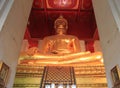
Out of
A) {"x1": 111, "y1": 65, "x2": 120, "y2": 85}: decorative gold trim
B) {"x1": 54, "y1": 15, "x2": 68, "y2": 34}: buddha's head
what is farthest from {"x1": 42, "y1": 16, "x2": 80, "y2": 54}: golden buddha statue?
{"x1": 111, "y1": 65, "x2": 120, "y2": 85}: decorative gold trim

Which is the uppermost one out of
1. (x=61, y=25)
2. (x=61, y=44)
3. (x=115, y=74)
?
(x=61, y=25)

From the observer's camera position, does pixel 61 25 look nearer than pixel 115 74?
No

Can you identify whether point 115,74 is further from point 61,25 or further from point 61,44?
point 61,25

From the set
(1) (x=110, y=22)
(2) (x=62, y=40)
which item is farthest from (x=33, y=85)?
(2) (x=62, y=40)

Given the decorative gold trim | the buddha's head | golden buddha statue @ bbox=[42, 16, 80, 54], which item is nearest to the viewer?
the decorative gold trim

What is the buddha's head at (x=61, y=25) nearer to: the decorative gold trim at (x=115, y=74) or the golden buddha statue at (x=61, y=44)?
the golden buddha statue at (x=61, y=44)

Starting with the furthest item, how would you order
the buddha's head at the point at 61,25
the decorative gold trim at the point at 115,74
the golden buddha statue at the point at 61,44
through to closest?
the buddha's head at the point at 61,25
the golden buddha statue at the point at 61,44
the decorative gold trim at the point at 115,74

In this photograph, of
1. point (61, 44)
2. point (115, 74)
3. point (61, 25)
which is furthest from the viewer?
point (61, 25)

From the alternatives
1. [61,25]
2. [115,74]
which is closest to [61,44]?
[61,25]

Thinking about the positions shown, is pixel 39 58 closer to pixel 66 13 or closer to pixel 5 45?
pixel 5 45

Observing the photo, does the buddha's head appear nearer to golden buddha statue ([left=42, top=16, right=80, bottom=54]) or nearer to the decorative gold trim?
golden buddha statue ([left=42, top=16, right=80, bottom=54])

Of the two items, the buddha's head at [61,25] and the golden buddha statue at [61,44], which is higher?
the buddha's head at [61,25]

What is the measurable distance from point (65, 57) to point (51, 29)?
2.07 meters

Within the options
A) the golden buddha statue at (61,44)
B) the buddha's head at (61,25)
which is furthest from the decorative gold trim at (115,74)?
the buddha's head at (61,25)
